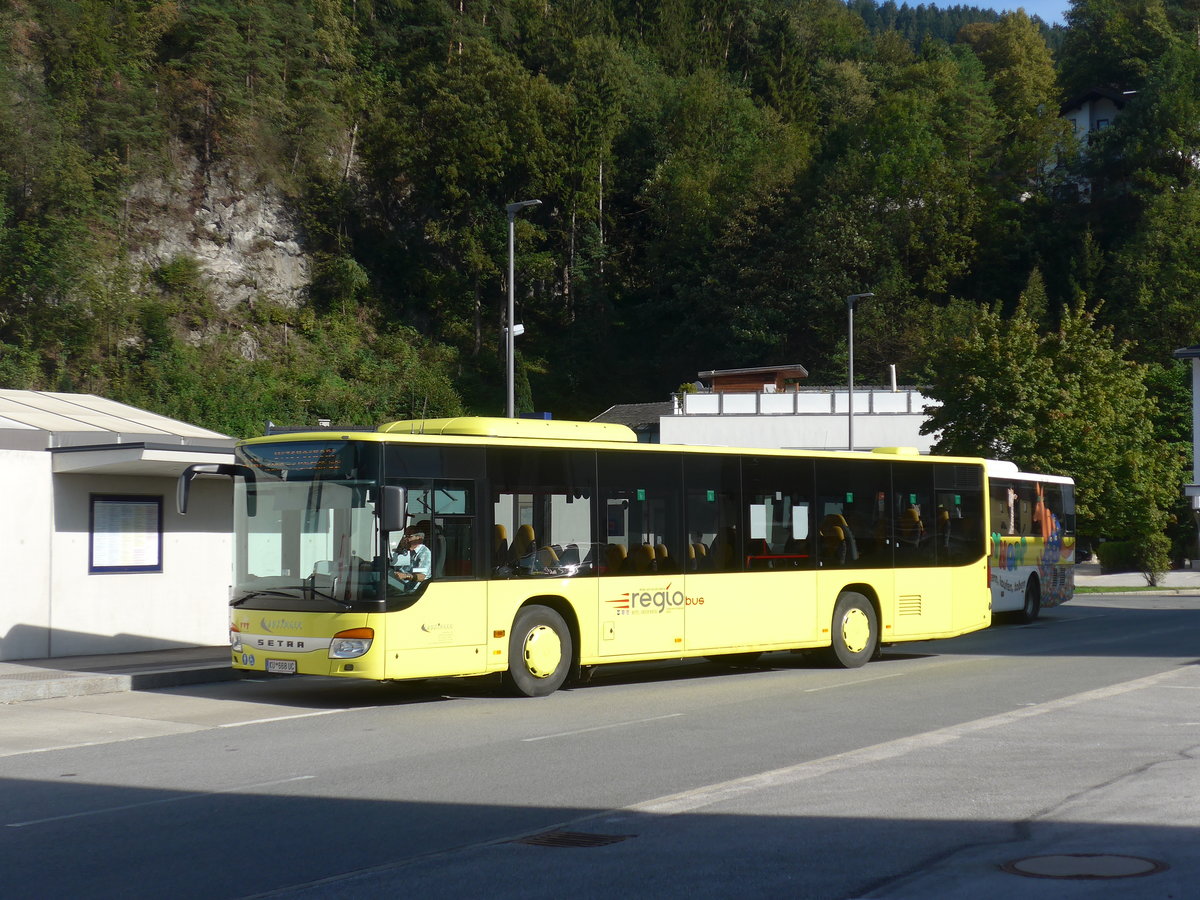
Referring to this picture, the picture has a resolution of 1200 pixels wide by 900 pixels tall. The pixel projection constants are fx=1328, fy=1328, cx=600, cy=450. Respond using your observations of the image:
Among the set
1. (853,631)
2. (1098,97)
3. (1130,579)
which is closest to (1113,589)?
(1130,579)

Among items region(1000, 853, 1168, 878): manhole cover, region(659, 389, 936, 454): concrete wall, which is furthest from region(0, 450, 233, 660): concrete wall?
region(659, 389, 936, 454): concrete wall

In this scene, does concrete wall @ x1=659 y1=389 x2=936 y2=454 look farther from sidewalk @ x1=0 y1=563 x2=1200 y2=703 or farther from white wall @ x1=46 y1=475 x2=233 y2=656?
sidewalk @ x1=0 y1=563 x2=1200 y2=703

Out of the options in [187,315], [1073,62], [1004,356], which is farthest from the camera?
[1073,62]

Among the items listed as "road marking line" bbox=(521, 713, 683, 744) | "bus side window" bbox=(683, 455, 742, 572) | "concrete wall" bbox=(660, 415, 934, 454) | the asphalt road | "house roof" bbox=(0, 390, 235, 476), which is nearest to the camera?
the asphalt road

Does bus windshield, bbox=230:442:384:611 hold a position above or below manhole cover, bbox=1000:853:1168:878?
above

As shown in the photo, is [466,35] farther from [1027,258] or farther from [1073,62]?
[1073,62]

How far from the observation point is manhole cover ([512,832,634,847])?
7.33 m

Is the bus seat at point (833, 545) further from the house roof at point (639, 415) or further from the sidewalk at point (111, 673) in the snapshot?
the house roof at point (639, 415)

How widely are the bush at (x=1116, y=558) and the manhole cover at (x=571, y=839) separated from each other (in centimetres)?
4853

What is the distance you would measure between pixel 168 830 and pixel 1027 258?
7988 centimetres

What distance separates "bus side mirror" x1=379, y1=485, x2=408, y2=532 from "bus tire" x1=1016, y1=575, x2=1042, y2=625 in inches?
717

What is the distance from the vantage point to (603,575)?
600 inches

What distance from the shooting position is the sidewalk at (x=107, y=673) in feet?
47.6

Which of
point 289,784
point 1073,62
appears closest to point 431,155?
point 1073,62
